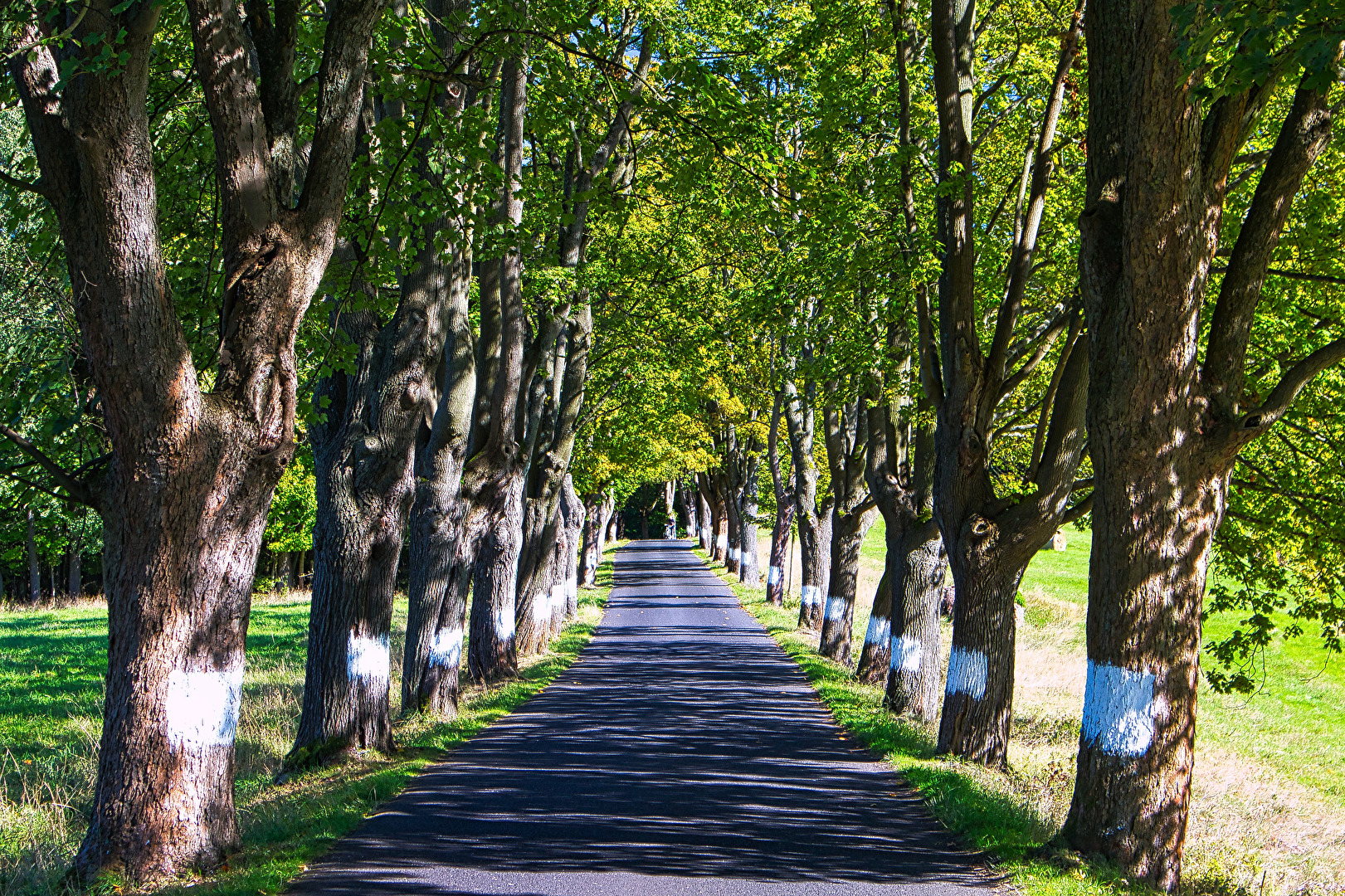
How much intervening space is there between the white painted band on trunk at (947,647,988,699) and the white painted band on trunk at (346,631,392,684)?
587cm

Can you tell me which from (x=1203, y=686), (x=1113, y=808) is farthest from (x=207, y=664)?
(x=1203, y=686)

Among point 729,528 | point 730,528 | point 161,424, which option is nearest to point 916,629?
point 161,424

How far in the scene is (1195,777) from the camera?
1503cm

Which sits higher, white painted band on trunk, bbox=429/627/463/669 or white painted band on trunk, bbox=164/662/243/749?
white painted band on trunk, bbox=164/662/243/749

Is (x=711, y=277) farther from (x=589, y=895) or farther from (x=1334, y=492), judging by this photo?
(x=589, y=895)

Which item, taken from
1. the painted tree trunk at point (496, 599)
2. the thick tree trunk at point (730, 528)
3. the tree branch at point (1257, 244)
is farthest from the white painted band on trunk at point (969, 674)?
the thick tree trunk at point (730, 528)

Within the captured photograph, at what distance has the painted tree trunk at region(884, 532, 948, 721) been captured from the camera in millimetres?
14914

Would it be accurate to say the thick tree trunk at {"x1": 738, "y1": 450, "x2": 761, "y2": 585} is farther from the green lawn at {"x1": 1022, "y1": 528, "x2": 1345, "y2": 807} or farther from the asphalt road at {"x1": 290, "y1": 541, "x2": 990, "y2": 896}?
the asphalt road at {"x1": 290, "y1": 541, "x2": 990, "y2": 896}

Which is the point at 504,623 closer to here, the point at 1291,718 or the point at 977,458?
the point at 977,458

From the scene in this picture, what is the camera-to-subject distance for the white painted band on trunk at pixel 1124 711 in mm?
7086

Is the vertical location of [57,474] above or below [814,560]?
above

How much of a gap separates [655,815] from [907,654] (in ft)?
23.3

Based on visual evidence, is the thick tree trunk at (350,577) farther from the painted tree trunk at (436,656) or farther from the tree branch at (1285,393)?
the tree branch at (1285,393)

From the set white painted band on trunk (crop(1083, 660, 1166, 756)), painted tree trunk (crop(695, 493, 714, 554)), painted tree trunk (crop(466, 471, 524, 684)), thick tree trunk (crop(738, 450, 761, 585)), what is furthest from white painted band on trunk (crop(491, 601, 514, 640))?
painted tree trunk (crop(695, 493, 714, 554))
